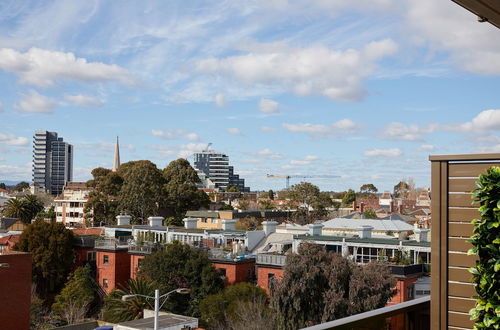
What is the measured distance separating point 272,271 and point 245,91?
82.6ft

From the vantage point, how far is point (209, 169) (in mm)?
155125

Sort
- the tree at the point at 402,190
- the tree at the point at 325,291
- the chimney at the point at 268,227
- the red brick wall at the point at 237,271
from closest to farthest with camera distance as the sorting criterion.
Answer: the tree at the point at 325,291 → the red brick wall at the point at 237,271 → the chimney at the point at 268,227 → the tree at the point at 402,190

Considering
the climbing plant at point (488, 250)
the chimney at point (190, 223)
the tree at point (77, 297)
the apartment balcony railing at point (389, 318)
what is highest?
the climbing plant at point (488, 250)

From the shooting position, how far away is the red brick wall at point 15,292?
21.2 m

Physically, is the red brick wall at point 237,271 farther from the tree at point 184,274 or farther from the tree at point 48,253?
the tree at point 48,253

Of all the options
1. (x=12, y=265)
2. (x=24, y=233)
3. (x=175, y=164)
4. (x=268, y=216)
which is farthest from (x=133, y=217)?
(x=12, y=265)

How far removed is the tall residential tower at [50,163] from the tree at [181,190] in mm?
115186

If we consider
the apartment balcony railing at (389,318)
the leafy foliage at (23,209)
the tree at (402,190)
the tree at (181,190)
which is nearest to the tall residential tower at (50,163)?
the tree at (402,190)

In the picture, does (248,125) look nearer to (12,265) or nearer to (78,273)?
(78,273)

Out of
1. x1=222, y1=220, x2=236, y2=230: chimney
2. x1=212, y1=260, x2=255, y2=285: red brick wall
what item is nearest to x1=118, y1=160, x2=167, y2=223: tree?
x1=222, y1=220, x2=236, y2=230: chimney

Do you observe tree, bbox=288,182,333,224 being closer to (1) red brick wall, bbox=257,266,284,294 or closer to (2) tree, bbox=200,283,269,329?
(1) red brick wall, bbox=257,266,284,294

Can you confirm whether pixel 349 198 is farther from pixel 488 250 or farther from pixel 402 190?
pixel 488 250

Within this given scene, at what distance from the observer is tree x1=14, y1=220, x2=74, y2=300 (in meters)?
28.9

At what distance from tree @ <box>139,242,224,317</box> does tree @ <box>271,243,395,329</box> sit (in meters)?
4.24
